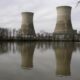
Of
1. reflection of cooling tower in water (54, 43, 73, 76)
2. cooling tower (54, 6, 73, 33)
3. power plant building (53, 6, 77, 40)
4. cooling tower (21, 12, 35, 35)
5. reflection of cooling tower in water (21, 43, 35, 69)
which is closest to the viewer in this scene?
reflection of cooling tower in water (54, 43, 73, 76)

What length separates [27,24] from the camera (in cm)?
3080

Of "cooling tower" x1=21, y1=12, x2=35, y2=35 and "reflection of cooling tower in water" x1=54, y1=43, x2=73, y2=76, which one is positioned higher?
"cooling tower" x1=21, y1=12, x2=35, y2=35

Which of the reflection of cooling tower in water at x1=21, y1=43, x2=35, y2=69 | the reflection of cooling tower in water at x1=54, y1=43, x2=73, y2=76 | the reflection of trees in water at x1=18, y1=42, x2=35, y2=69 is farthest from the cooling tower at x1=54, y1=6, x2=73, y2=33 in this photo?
the reflection of cooling tower in water at x1=54, y1=43, x2=73, y2=76

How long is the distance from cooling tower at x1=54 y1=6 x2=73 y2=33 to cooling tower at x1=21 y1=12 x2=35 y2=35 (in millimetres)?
4141

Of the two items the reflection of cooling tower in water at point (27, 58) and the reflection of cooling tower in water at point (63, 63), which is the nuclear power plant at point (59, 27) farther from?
the reflection of cooling tower in water at point (63, 63)

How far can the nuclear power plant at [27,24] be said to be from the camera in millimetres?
30138

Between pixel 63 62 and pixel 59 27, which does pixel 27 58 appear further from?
pixel 59 27

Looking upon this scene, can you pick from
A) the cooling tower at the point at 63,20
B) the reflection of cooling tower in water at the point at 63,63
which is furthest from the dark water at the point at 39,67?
the cooling tower at the point at 63,20

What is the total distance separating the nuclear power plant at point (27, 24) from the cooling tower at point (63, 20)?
414 centimetres

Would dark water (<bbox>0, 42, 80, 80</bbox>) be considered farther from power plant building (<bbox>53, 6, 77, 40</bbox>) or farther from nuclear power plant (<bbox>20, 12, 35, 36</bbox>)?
nuclear power plant (<bbox>20, 12, 35, 36</bbox>)

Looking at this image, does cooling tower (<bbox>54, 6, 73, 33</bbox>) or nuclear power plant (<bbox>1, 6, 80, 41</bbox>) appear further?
nuclear power plant (<bbox>1, 6, 80, 41</bbox>)

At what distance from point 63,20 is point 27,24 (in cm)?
565

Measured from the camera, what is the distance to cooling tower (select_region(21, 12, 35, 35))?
30.1m

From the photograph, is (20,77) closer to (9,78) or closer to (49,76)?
(9,78)
